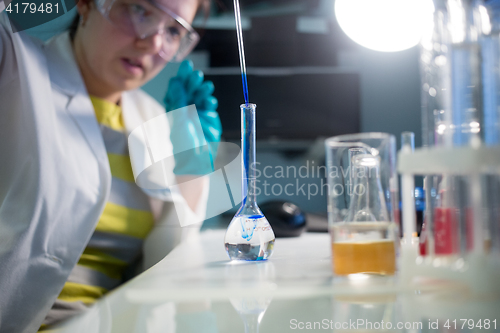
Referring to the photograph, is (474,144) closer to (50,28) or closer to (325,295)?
(325,295)

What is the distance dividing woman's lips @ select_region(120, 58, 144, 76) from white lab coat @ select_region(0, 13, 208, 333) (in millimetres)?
140

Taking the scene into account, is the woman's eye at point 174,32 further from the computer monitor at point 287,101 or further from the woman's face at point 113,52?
the computer monitor at point 287,101

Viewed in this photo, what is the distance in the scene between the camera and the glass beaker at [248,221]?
0.56 metres

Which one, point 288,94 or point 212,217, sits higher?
point 288,94

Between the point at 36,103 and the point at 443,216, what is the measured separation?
0.86 meters

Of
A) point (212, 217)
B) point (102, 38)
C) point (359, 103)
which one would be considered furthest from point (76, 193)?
point (359, 103)

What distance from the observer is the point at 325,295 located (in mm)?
374

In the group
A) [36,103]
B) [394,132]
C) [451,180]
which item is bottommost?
[394,132]

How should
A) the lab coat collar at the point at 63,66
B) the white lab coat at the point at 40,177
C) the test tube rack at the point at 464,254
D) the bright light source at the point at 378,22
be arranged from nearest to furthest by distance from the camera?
1. the test tube rack at the point at 464,254
2. the white lab coat at the point at 40,177
3. the lab coat collar at the point at 63,66
4. the bright light source at the point at 378,22

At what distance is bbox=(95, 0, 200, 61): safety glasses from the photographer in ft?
3.14

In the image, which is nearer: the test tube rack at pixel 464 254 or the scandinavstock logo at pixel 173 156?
the test tube rack at pixel 464 254

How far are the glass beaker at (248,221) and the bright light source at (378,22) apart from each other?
0.72 m

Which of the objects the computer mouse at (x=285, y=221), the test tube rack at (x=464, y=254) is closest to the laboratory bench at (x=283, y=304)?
the test tube rack at (x=464, y=254)

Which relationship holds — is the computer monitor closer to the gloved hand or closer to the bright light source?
the gloved hand
